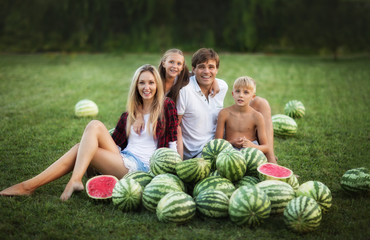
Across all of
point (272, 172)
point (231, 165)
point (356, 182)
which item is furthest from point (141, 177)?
point (356, 182)

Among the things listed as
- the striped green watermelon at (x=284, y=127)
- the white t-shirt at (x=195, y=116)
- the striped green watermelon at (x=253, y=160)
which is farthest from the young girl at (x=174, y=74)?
the striped green watermelon at (x=284, y=127)

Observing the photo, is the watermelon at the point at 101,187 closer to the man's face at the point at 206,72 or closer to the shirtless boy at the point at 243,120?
the shirtless boy at the point at 243,120

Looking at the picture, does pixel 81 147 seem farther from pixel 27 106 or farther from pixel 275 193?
pixel 27 106

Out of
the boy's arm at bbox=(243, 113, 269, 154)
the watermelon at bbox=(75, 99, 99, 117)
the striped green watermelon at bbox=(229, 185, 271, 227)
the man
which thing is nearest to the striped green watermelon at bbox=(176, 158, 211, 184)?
the striped green watermelon at bbox=(229, 185, 271, 227)

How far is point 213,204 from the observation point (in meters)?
3.25

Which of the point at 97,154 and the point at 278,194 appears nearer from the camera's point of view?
the point at 278,194

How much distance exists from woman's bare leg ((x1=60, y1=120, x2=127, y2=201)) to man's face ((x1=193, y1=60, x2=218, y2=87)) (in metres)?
1.40

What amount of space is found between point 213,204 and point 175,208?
0.35 metres

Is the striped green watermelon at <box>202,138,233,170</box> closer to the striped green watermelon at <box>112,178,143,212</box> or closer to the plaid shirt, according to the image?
the plaid shirt

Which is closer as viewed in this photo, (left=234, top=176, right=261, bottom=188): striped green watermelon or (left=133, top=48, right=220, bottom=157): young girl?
(left=234, top=176, right=261, bottom=188): striped green watermelon

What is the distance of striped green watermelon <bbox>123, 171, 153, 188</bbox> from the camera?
12.2 ft

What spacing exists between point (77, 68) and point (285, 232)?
13.4 meters

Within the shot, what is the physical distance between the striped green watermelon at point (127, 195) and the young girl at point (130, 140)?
1.85 feet

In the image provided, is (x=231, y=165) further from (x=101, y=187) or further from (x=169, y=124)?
(x=101, y=187)
